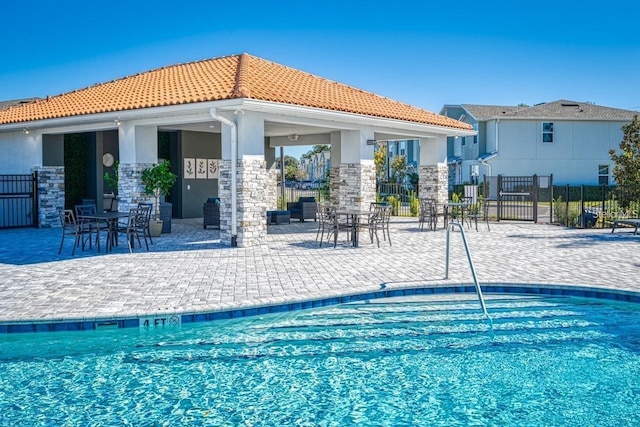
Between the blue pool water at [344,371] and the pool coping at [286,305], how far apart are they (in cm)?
11

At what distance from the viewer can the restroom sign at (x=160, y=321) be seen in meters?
7.57

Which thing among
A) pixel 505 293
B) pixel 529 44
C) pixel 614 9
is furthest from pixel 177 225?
pixel 614 9

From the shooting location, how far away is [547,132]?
36.9 meters

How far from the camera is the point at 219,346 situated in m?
7.23

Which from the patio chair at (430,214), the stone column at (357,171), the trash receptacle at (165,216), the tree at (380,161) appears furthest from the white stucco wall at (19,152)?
the tree at (380,161)

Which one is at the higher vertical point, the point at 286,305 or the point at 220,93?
the point at 220,93

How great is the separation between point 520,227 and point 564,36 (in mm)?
8203

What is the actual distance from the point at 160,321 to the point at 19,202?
14813 mm

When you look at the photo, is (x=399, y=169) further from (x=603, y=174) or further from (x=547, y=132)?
(x=603, y=174)

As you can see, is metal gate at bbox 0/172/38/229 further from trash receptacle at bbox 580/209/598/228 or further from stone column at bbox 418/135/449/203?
trash receptacle at bbox 580/209/598/228

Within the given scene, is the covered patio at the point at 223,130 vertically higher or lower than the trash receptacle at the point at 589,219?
higher

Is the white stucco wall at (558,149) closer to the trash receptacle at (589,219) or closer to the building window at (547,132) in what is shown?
the building window at (547,132)

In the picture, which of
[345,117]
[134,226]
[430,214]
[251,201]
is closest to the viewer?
[134,226]

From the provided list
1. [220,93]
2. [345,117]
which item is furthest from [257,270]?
[345,117]
